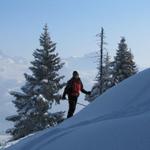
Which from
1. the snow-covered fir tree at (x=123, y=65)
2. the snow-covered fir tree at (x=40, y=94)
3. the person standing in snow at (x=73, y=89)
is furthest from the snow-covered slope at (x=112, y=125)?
the snow-covered fir tree at (x=123, y=65)

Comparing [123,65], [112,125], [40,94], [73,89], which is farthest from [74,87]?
[123,65]

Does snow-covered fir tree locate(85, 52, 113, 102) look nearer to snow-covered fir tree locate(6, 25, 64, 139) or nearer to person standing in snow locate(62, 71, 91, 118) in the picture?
snow-covered fir tree locate(6, 25, 64, 139)

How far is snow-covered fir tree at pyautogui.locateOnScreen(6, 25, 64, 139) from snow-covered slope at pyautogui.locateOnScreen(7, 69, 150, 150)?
92.8 feet

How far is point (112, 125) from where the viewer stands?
22.8 feet

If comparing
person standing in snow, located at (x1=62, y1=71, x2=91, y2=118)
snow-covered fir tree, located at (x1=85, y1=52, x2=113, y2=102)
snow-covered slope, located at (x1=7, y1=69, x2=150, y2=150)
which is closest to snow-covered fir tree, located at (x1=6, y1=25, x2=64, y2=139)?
snow-covered fir tree, located at (x1=85, y1=52, x2=113, y2=102)

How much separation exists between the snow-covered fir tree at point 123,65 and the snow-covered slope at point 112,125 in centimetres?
3135

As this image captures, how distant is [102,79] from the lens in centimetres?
4269

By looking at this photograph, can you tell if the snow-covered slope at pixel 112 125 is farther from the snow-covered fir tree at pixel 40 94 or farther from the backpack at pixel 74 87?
the snow-covered fir tree at pixel 40 94

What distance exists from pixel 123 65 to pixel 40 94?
7.48 meters

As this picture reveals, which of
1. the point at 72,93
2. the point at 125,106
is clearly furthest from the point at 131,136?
the point at 72,93

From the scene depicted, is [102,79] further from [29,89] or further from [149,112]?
[149,112]

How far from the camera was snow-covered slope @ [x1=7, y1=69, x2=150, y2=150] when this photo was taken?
6.23 metres

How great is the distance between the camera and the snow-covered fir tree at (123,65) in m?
41.0

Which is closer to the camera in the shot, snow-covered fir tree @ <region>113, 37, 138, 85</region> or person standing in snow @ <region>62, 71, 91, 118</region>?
person standing in snow @ <region>62, 71, 91, 118</region>
